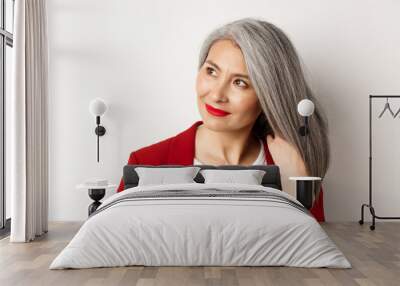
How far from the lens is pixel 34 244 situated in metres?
5.57

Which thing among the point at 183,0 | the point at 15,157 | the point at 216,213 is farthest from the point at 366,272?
the point at 183,0

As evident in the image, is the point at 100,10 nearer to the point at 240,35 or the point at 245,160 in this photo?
the point at 240,35

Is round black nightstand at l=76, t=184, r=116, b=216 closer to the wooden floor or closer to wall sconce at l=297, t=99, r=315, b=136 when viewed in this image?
the wooden floor

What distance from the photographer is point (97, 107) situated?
676 cm

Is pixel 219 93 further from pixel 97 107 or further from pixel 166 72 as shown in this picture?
pixel 97 107

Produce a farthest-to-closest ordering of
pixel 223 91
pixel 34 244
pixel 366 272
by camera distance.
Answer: pixel 223 91 → pixel 34 244 → pixel 366 272

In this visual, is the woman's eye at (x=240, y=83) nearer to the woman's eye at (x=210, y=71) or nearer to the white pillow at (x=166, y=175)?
the woman's eye at (x=210, y=71)

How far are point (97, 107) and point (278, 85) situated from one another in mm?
2021

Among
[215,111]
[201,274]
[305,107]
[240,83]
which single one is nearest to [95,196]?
[215,111]

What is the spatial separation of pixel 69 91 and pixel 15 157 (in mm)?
1541

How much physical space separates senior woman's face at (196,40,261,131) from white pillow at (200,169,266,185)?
2.40ft

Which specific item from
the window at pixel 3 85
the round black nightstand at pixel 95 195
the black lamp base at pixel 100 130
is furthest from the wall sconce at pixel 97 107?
the window at pixel 3 85

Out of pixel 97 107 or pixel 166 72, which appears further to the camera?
pixel 166 72

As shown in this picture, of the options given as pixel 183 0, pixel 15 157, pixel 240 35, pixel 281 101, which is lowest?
pixel 15 157
